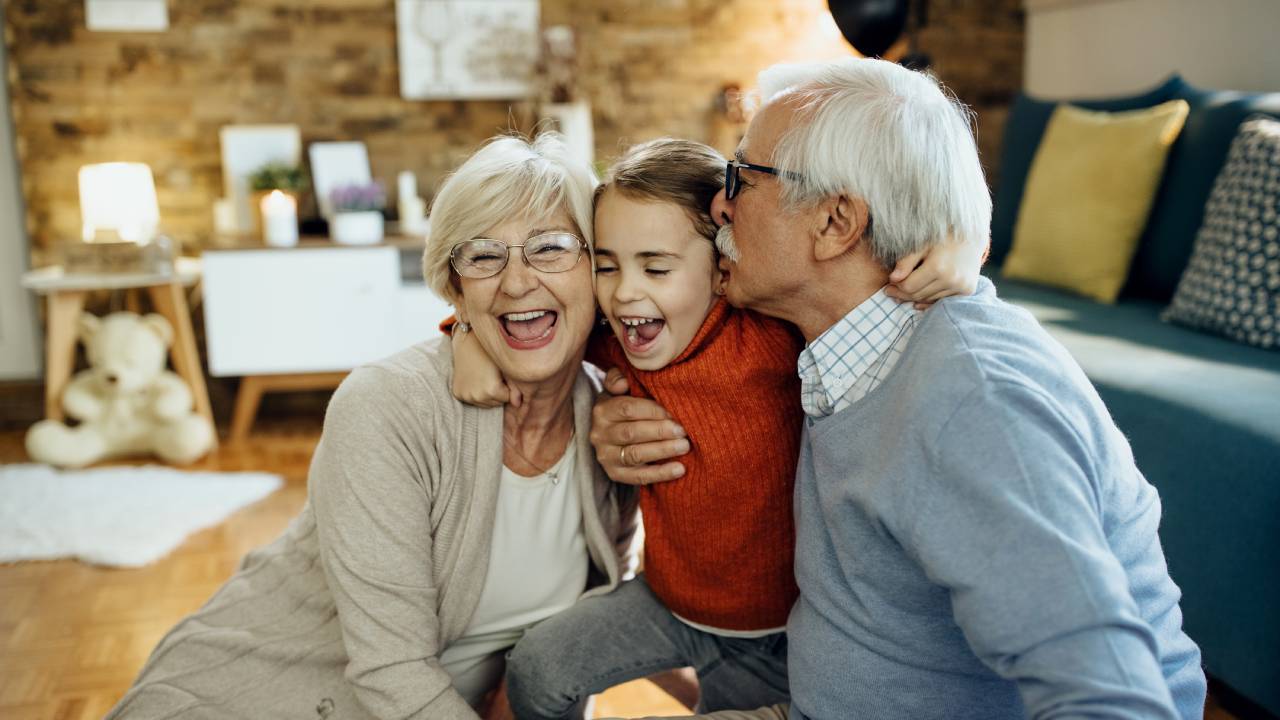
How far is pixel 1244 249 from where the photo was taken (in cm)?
224

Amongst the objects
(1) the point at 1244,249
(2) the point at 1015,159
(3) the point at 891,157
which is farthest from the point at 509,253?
(2) the point at 1015,159

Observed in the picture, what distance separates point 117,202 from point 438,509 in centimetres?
286

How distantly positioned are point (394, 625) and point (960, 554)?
84 cm

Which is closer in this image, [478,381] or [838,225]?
[838,225]

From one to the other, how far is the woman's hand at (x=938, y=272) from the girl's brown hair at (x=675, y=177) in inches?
15.1

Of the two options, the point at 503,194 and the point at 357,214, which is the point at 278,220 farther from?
the point at 503,194

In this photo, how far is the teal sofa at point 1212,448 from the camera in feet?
5.80

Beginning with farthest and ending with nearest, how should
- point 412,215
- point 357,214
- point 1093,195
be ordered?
point 412,215, point 357,214, point 1093,195

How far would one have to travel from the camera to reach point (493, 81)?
438 cm

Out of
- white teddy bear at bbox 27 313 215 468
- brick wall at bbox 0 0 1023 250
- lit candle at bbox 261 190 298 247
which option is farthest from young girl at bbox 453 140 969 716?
brick wall at bbox 0 0 1023 250

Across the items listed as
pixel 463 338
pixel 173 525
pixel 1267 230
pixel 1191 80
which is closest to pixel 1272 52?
pixel 1191 80

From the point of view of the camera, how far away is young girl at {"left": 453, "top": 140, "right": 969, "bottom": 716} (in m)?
1.50

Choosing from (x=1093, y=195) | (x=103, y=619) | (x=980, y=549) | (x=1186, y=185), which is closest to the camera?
(x=980, y=549)

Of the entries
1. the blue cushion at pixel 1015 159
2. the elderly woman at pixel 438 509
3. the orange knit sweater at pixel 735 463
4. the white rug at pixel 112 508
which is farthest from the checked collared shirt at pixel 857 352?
the blue cushion at pixel 1015 159
